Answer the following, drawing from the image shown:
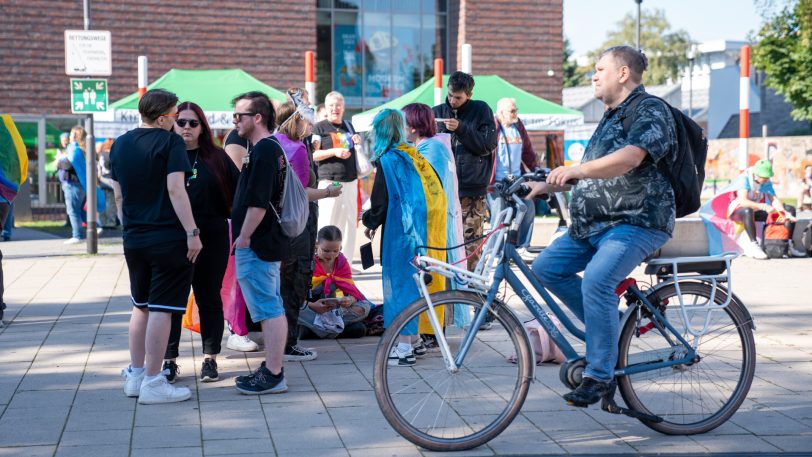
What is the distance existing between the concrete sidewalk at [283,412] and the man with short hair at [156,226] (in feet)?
1.00

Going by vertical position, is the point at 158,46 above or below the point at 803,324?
above

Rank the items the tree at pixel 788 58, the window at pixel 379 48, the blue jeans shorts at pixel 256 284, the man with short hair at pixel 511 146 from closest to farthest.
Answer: the blue jeans shorts at pixel 256 284 < the man with short hair at pixel 511 146 < the window at pixel 379 48 < the tree at pixel 788 58

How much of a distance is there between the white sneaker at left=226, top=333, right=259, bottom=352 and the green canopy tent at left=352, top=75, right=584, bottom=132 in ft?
34.0

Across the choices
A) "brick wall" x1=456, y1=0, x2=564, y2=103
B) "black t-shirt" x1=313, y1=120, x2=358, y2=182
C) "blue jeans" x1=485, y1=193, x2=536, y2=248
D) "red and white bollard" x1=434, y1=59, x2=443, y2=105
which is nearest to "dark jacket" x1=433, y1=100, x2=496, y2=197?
"black t-shirt" x1=313, y1=120, x2=358, y2=182

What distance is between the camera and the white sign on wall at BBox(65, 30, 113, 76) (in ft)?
43.5

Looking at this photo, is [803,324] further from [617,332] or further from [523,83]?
[523,83]

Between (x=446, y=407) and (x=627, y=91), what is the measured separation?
5.58ft

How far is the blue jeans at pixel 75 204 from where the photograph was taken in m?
15.6

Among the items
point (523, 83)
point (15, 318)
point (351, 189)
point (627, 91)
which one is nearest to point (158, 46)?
point (523, 83)

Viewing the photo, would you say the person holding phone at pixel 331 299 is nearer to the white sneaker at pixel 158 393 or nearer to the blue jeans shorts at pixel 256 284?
the blue jeans shorts at pixel 256 284

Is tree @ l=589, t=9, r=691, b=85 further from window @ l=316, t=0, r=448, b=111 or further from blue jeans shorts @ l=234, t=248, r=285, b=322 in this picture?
blue jeans shorts @ l=234, t=248, r=285, b=322

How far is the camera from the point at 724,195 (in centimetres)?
1372

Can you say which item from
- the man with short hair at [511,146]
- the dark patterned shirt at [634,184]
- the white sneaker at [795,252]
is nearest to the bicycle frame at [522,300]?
the dark patterned shirt at [634,184]

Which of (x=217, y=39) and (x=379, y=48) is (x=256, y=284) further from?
(x=379, y=48)
